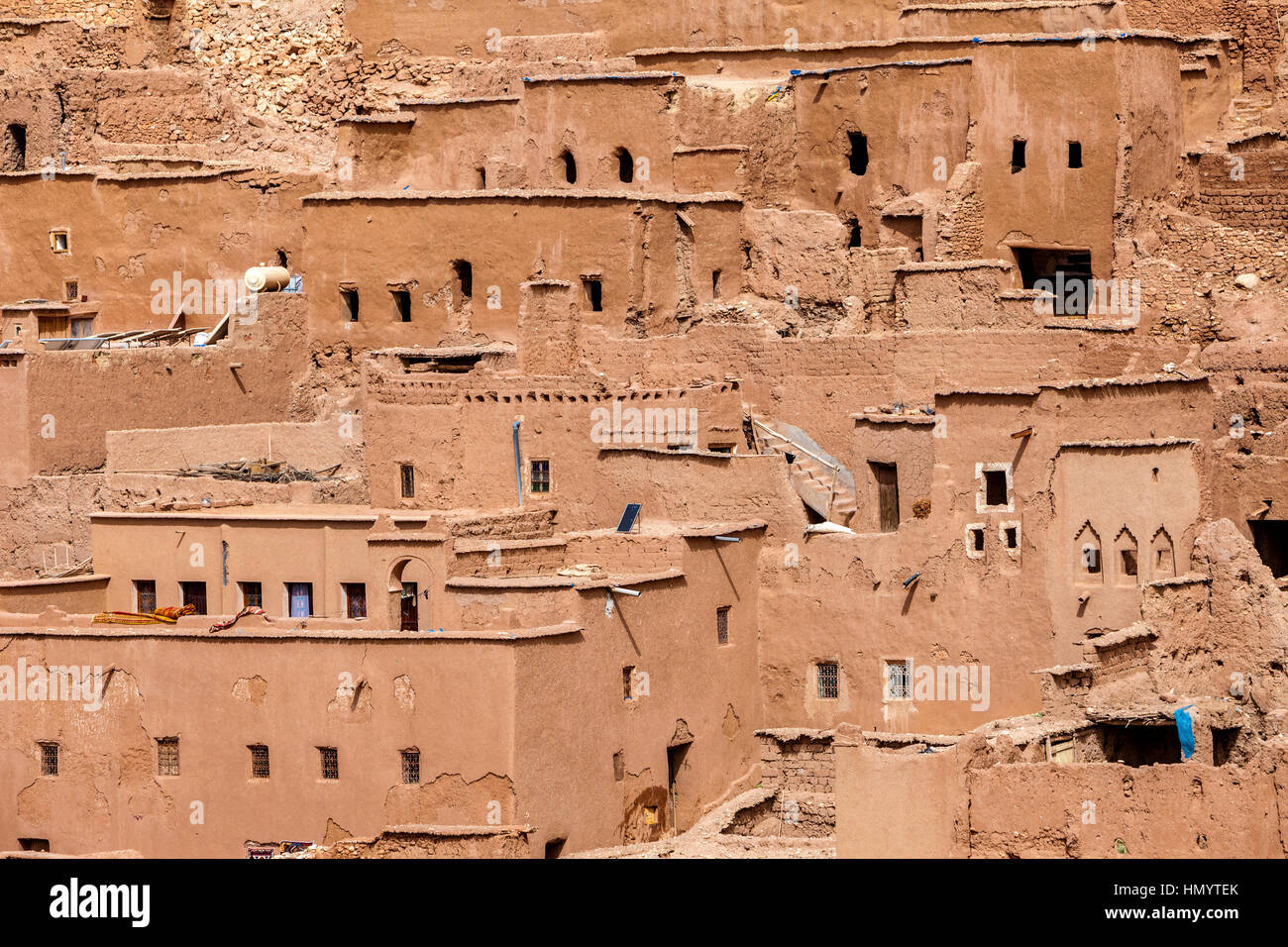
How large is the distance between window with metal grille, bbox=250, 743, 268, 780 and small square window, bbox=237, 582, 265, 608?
9.98 ft

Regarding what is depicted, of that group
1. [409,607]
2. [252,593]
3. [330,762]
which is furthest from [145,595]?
→ [330,762]

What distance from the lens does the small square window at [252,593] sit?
124ft

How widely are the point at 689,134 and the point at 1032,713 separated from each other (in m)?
12.2

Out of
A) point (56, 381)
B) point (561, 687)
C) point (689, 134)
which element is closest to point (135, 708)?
point (561, 687)

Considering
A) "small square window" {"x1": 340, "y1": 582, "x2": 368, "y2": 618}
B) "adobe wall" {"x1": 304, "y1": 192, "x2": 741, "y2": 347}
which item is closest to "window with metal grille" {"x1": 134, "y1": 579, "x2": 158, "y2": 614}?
"small square window" {"x1": 340, "y1": 582, "x2": 368, "y2": 618}

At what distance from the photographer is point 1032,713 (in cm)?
3597

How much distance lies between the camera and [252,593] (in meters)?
37.8

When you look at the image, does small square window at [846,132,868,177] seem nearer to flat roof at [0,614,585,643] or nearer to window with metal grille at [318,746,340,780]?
→ flat roof at [0,614,585,643]

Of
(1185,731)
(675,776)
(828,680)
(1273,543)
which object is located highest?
(1273,543)

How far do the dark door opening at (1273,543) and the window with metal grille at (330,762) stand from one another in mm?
11990

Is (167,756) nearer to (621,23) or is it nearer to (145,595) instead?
(145,595)

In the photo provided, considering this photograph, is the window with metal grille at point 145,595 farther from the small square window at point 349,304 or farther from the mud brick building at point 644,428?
the small square window at point 349,304

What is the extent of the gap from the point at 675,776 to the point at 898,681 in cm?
302

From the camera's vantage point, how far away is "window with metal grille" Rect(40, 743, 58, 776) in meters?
35.9
